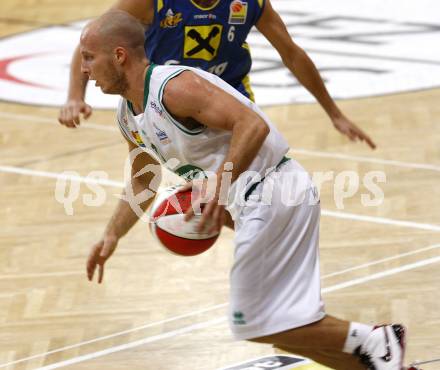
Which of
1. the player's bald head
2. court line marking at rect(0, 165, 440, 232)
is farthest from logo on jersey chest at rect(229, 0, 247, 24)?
court line marking at rect(0, 165, 440, 232)

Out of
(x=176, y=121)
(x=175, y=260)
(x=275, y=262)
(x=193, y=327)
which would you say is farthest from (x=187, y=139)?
(x=175, y=260)

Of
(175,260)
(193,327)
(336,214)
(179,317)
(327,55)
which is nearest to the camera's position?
(193,327)

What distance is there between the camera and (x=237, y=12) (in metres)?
5.57

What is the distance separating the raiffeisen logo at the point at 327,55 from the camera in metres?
9.96

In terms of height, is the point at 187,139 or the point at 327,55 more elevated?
the point at 187,139

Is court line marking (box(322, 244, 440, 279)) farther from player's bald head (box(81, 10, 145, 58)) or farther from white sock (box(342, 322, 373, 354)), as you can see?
player's bald head (box(81, 10, 145, 58))

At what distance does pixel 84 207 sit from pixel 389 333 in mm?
3691

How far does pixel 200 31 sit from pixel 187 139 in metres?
1.46

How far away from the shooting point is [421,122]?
8.84 meters

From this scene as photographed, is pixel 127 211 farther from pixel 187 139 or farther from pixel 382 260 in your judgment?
pixel 382 260

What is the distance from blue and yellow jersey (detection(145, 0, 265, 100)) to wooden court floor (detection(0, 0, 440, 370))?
1.38m

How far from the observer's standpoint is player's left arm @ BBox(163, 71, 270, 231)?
13.1ft

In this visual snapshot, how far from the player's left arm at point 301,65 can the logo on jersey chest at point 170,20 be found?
0.42 m

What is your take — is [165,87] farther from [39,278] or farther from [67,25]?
[67,25]
